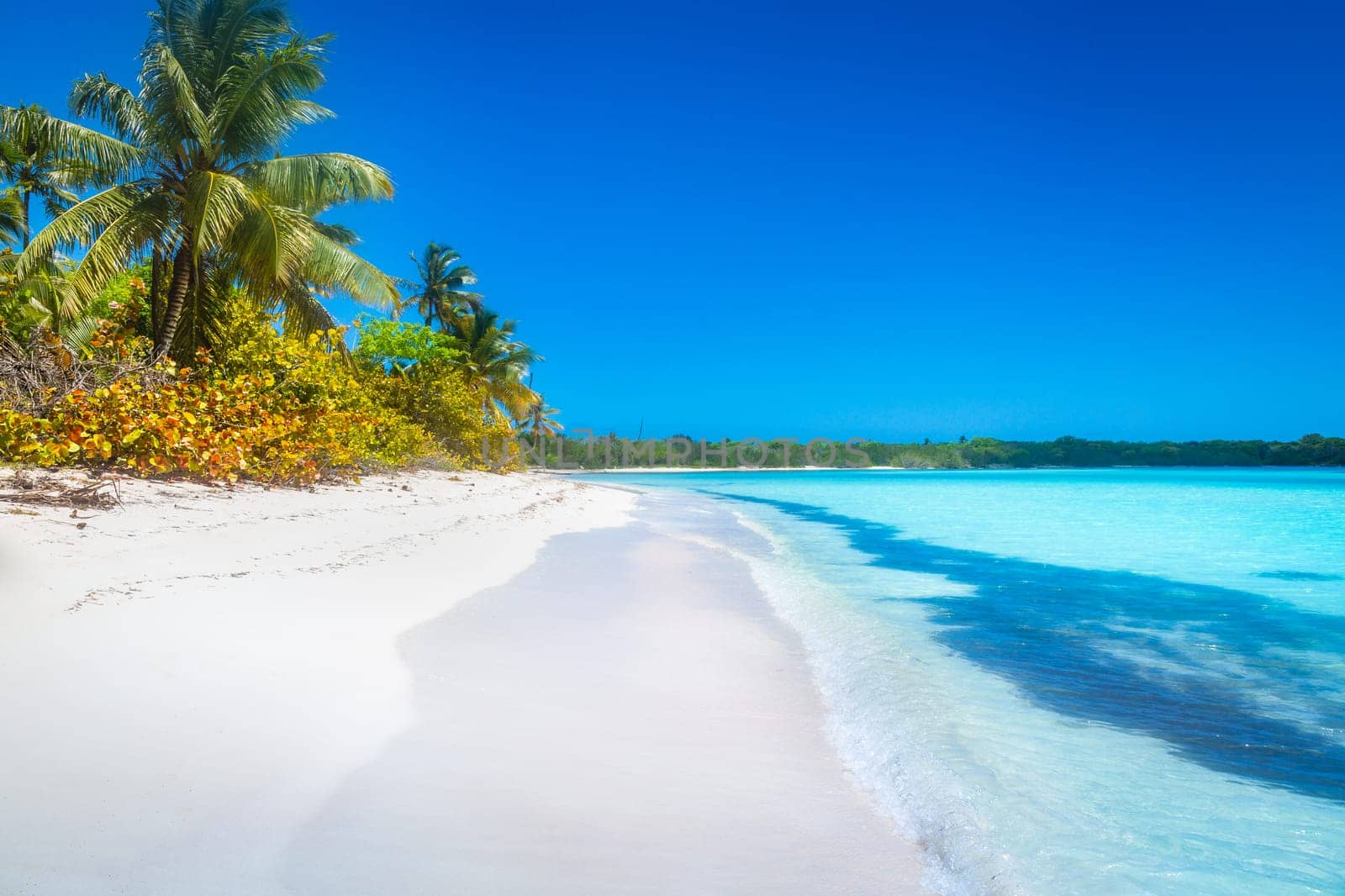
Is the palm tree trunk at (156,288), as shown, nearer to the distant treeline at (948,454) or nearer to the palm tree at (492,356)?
the palm tree at (492,356)

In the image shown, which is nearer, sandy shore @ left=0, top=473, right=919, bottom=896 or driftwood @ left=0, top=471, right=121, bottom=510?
sandy shore @ left=0, top=473, right=919, bottom=896

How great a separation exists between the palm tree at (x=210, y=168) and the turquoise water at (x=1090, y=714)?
30.0 feet

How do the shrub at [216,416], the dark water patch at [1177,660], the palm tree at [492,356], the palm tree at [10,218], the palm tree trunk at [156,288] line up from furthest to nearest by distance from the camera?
the palm tree at [492,356] → the palm tree at [10,218] → the palm tree trunk at [156,288] → the shrub at [216,416] → the dark water patch at [1177,660]

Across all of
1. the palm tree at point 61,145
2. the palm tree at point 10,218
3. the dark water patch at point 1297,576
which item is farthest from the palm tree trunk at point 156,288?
the dark water patch at point 1297,576

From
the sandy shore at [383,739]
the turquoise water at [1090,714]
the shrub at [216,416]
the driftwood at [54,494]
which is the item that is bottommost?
the turquoise water at [1090,714]

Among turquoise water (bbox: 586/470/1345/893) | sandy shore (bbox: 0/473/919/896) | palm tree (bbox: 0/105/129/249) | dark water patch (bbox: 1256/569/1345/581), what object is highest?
palm tree (bbox: 0/105/129/249)

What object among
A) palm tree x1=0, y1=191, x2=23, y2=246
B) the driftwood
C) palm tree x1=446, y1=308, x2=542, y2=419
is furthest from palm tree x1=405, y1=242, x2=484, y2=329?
the driftwood

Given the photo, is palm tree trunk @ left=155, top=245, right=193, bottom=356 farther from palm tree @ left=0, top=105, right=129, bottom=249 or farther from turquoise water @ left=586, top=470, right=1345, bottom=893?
turquoise water @ left=586, top=470, right=1345, bottom=893

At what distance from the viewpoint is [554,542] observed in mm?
9914

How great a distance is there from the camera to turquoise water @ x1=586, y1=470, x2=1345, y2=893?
2422 mm

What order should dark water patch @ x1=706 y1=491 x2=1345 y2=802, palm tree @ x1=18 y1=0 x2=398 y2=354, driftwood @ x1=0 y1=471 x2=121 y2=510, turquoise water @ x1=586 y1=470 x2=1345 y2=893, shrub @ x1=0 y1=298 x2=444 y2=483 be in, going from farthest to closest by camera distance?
palm tree @ x1=18 y1=0 x2=398 y2=354 < shrub @ x1=0 y1=298 x2=444 y2=483 < driftwood @ x1=0 y1=471 x2=121 y2=510 < dark water patch @ x1=706 y1=491 x2=1345 y2=802 < turquoise water @ x1=586 y1=470 x2=1345 y2=893

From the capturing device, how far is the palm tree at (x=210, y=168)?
11.1 metres

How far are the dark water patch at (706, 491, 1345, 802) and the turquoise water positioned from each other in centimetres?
2

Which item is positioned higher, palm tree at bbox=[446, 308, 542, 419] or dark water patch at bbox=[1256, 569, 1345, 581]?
palm tree at bbox=[446, 308, 542, 419]
